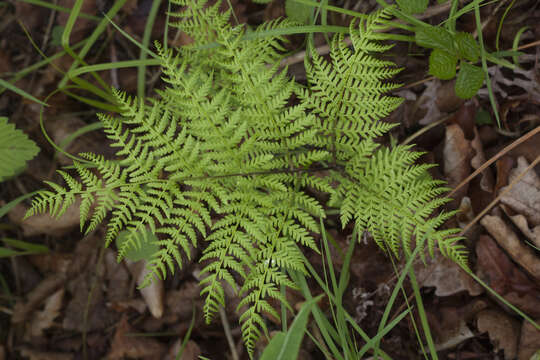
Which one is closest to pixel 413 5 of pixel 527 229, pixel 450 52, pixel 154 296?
pixel 450 52

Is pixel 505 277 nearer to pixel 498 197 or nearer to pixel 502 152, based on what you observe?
pixel 498 197

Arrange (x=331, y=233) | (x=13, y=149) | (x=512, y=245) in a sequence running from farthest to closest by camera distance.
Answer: (x=13, y=149)
(x=331, y=233)
(x=512, y=245)

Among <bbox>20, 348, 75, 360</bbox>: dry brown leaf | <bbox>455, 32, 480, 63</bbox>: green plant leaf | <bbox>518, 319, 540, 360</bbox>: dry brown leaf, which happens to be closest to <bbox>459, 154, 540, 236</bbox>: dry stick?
<bbox>518, 319, 540, 360</bbox>: dry brown leaf

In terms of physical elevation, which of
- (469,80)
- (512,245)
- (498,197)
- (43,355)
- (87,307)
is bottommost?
(43,355)

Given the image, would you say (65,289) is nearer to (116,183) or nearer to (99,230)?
(99,230)

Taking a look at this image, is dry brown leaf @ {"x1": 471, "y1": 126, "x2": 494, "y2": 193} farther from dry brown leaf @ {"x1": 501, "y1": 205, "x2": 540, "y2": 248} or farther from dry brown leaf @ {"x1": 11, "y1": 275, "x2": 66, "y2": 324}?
dry brown leaf @ {"x1": 11, "y1": 275, "x2": 66, "y2": 324}

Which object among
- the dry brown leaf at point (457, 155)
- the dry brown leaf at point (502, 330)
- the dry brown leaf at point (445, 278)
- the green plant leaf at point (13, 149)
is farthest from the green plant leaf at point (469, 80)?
the green plant leaf at point (13, 149)
